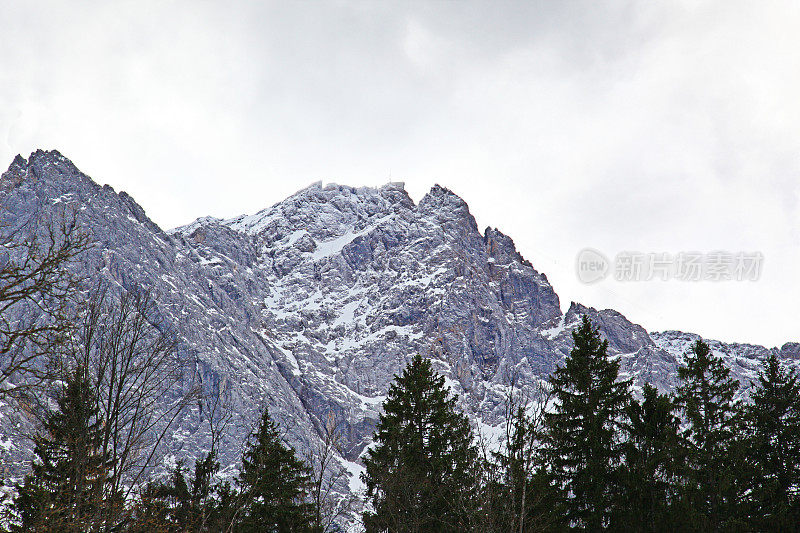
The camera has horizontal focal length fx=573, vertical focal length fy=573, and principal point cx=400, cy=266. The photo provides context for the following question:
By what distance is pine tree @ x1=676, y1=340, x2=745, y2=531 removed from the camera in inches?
762

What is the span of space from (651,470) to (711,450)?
410cm

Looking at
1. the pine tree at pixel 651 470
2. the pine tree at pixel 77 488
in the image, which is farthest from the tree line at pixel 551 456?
the pine tree at pixel 77 488

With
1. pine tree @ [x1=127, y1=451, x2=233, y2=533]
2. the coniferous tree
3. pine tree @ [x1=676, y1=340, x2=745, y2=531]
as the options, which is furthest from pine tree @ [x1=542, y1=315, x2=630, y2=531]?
pine tree @ [x1=127, y1=451, x2=233, y2=533]

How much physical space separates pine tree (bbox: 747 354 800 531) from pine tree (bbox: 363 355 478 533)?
33.0 feet

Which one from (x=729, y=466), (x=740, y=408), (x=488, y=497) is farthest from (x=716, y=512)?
(x=488, y=497)

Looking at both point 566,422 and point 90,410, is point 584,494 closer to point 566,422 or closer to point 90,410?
point 566,422

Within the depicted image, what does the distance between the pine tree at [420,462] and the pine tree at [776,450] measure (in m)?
10.0

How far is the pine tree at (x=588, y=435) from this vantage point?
1900cm

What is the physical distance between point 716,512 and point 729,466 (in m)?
1.79

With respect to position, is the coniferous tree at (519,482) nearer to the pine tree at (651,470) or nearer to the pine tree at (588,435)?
the pine tree at (588,435)

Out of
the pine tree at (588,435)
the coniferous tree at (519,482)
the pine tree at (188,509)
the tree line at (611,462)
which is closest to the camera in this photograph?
the pine tree at (188,509)

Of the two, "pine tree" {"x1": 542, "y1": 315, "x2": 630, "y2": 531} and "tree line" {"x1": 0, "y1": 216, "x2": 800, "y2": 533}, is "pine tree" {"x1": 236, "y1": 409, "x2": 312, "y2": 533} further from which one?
"pine tree" {"x1": 542, "y1": 315, "x2": 630, "y2": 531}

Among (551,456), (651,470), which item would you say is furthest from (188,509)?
(651,470)

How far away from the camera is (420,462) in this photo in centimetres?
2258
